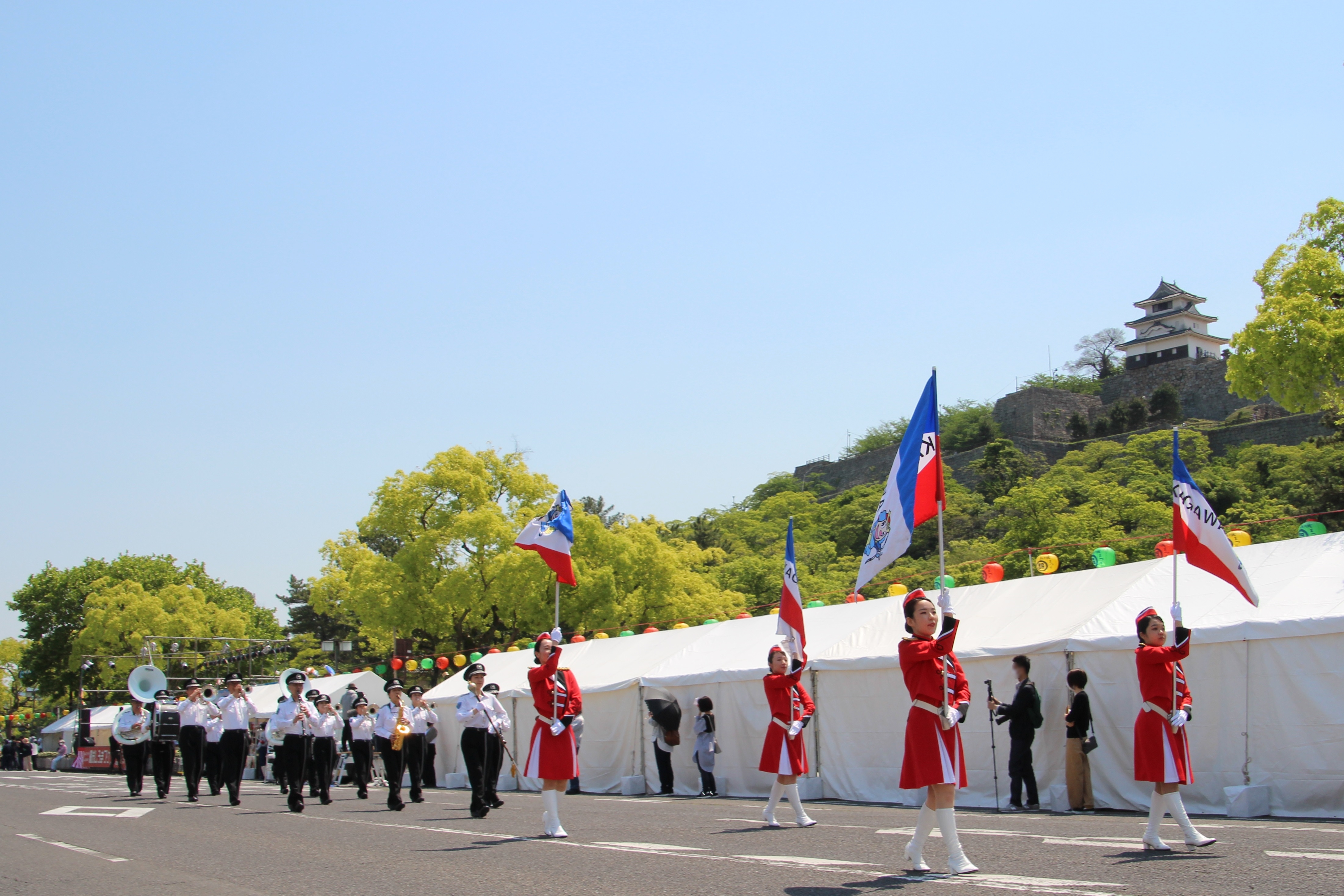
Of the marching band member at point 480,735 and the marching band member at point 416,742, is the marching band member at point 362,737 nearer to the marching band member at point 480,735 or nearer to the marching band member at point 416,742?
the marching band member at point 416,742

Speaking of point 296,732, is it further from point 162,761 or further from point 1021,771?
point 1021,771

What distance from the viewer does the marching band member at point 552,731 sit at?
9.79 m

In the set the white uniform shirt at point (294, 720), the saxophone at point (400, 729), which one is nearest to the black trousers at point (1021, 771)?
the saxophone at point (400, 729)

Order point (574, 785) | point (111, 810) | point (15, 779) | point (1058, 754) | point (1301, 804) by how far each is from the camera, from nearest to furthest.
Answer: point (1301, 804)
point (1058, 754)
point (111, 810)
point (574, 785)
point (15, 779)

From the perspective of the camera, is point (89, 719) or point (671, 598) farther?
point (89, 719)

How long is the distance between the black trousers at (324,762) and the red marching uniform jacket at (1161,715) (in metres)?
12.4

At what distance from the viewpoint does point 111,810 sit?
53.7 ft

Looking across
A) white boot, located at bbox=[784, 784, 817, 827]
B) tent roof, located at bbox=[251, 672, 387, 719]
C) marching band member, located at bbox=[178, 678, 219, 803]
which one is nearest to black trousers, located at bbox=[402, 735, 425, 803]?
marching band member, located at bbox=[178, 678, 219, 803]

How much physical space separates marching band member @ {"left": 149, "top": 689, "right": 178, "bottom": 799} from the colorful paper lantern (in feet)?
51.1

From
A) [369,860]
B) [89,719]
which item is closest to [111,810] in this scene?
[369,860]

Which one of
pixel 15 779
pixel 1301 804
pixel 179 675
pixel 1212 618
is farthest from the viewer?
pixel 179 675

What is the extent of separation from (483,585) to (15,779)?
49.7 ft

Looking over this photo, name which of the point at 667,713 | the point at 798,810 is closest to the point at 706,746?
the point at 667,713

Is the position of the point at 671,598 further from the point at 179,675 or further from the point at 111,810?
the point at 179,675
